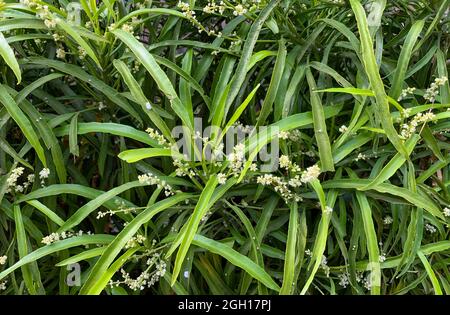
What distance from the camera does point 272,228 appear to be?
37.9 inches

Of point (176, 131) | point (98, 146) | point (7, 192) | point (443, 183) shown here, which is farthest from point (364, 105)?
point (7, 192)

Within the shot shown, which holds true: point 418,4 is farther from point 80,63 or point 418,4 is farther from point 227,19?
point 80,63

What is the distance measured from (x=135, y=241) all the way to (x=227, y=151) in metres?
0.21

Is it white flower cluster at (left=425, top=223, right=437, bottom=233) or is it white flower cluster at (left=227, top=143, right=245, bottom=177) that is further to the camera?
white flower cluster at (left=425, top=223, right=437, bottom=233)

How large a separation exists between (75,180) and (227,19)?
0.45 meters

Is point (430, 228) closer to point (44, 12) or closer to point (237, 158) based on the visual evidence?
point (237, 158)

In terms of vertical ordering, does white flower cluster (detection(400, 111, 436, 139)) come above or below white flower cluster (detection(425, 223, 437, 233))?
above

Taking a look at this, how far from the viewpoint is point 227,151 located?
898 mm

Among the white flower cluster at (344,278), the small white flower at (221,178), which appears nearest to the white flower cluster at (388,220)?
the white flower cluster at (344,278)

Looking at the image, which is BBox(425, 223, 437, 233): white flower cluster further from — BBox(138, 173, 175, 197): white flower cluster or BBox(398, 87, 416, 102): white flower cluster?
BBox(138, 173, 175, 197): white flower cluster

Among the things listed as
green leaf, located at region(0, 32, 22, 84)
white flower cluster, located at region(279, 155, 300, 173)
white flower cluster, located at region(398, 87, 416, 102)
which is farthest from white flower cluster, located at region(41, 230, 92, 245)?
white flower cluster, located at region(398, 87, 416, 102)

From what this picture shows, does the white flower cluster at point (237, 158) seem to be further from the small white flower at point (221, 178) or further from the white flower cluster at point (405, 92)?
the white flower cluster at point (405, 92)

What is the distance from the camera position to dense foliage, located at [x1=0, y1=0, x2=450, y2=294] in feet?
2.77

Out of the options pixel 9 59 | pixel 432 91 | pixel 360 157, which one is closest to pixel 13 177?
pixel 9 59
